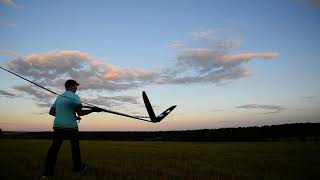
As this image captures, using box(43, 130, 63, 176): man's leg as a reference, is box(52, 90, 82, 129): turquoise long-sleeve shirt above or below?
above

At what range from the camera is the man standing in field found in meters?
7.11

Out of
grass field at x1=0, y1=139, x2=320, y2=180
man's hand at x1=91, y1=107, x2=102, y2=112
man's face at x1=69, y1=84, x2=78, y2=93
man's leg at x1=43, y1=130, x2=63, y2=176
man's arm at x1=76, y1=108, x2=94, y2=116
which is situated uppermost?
man's face at x1=69, y1=84, x2=78, y2=93

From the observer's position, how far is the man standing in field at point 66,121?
7.11 metres

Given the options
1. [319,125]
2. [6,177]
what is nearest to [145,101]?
→ [6,177]

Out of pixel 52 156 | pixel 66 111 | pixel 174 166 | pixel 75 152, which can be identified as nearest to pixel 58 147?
pixel 52 156

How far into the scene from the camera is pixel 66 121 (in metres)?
7.16

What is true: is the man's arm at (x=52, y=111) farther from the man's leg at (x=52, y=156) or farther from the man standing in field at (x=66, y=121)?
the man's leg at (x=52, y=156)

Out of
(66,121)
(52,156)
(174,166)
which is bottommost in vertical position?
(174,166)

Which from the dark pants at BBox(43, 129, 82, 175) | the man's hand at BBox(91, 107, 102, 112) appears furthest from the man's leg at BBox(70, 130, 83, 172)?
the man's hand at BBox(91, 107, 102, 112)

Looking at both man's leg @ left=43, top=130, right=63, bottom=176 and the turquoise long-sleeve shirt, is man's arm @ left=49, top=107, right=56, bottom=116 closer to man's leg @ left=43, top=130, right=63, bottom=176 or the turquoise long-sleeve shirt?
the turquoise long-sleeve shirt

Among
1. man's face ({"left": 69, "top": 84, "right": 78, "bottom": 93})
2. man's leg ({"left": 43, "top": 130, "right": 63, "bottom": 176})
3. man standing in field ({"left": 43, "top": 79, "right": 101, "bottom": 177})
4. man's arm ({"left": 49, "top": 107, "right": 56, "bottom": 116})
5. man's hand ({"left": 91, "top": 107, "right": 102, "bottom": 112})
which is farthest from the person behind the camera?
man's face ({"left": 69, "top": 84, "right": 78, "bottom": 93})

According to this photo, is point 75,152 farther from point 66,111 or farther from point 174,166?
point 174,166

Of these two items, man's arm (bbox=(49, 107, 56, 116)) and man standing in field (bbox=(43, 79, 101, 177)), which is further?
man's arm (bbox=(49, 107, 56, 116))

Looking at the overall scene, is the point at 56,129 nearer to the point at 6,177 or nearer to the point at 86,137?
the point at 6,177
